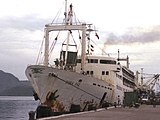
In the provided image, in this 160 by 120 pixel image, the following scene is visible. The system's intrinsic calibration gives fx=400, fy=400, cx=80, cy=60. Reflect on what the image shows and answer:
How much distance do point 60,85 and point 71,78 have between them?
60.8 inches

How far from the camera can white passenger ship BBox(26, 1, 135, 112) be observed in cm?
4134

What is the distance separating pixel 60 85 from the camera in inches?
1650

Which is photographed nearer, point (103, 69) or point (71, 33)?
point (71, 33)

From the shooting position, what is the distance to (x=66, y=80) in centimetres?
4225

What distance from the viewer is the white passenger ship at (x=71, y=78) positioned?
136 feet

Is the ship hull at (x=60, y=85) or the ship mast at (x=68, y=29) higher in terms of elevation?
the ship mast at (x=68, y=29)

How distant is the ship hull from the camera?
135 ft

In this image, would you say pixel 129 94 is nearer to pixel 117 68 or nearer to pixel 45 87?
pixel 117 68

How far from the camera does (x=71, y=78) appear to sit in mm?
42688

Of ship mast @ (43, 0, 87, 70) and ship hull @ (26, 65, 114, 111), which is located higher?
ship mast @ (43, 0, 87, 70)

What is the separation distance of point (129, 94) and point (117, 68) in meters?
4.43

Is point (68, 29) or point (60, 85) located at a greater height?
point (68, 29)

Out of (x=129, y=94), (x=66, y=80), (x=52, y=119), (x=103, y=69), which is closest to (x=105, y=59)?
(x=103, y=69)

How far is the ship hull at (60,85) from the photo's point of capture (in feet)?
135
